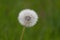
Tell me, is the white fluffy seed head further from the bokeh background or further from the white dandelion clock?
the bokeh background

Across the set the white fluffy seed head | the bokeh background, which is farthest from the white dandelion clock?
the bokeh background

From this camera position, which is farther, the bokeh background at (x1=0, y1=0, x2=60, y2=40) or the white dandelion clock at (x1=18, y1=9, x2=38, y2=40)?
the bokeh background at (x1=0, y1=0, x2=60, y2=40)

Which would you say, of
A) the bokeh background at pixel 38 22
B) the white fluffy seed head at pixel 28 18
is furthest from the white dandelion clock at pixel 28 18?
the bokeh background at pixel 38 22

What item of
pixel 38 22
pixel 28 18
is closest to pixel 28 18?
pixel 28 18

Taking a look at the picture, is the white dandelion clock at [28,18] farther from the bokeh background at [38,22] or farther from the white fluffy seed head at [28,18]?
the bokeh background at [38,22]

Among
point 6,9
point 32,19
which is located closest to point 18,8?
point 6,9

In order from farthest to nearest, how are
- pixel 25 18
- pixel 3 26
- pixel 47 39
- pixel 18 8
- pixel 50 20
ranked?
pixel 18 8
pixel 50 20
pixel 3 26
pixel 47 39
pixel 25 18

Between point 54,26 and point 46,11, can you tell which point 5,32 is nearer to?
point 54,26

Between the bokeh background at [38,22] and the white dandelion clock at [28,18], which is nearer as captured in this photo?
the white dandelion clock at [28,18]
